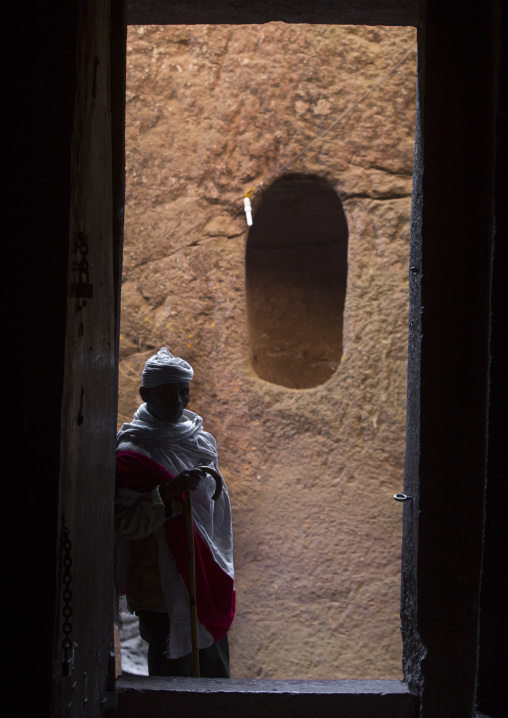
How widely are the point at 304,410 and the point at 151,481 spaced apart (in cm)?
267

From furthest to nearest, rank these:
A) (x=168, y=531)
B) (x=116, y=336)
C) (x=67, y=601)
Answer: (x=168, y=531) → (x=116, y=336) → (x=67, y=601)

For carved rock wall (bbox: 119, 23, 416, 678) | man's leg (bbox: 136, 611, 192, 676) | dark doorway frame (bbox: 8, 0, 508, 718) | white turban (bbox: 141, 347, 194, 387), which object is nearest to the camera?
dark doorway frame (bbox: 8, 0, 508, 718)

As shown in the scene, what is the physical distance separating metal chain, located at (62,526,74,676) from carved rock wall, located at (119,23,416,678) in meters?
3.56

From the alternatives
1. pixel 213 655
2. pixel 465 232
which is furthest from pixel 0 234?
pixel 213 655

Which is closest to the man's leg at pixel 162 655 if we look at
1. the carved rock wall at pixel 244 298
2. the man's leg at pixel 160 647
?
the man's leg at pixel 160 647

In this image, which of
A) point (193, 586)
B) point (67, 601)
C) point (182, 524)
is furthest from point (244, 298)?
point (67, 601)

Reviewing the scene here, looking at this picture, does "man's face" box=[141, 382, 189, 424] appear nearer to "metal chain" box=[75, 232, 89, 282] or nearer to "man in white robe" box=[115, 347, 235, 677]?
"man in white robe" box=[115, 347, 235, 677]

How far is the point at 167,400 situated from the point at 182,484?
416mm

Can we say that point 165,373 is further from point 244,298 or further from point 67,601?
point 244,298

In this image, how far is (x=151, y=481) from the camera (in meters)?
2.54

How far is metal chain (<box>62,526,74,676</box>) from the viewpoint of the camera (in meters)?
1.52

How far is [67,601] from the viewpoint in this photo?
153cm

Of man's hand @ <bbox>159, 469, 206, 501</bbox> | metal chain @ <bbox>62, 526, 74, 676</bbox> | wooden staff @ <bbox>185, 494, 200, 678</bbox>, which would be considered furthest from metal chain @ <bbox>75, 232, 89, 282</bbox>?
wooden staff @ <bbox>185, 494, 200, 678</bbox>

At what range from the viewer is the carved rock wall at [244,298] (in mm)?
4918
